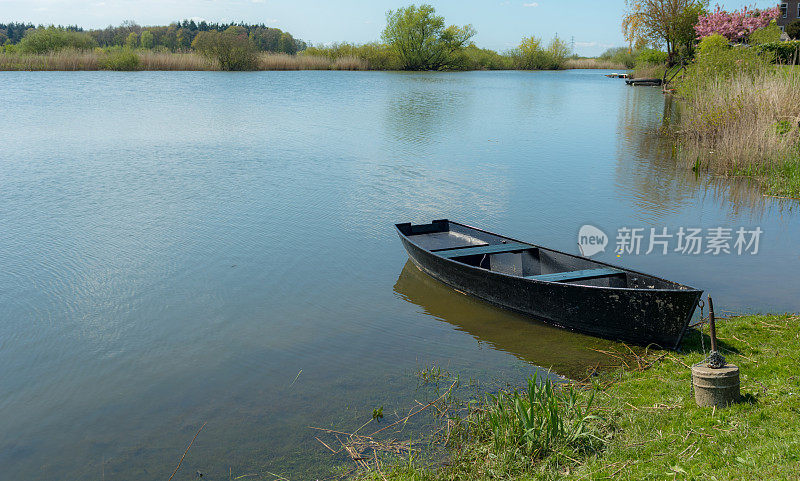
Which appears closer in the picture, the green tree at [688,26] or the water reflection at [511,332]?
the water reflection at [511,332]

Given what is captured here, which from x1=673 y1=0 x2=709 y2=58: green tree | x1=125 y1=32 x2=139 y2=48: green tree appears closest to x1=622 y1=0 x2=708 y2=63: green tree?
x1=673 y1=0 x2=709 y2=58: green tree

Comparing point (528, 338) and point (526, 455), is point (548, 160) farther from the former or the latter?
point (526, 455)

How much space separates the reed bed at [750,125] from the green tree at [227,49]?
45.5 meters

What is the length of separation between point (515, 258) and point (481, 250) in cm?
48

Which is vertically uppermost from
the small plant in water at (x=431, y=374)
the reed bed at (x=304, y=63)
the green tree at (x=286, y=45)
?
the green tree at (x=286, y=45)

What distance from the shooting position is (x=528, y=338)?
23.2 ft

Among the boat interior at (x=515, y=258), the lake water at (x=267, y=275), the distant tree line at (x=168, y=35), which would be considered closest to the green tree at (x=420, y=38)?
the distant tree line at (x=168, y=35)

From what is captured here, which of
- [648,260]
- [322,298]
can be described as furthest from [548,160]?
[322,298]

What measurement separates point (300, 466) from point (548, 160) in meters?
14.9

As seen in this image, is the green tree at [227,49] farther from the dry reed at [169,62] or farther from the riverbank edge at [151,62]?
the dry reed at [169,62]

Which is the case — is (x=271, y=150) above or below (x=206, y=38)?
below

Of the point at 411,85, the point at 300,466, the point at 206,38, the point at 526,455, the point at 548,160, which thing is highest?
the point at 206,38

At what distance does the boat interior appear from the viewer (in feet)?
23.7

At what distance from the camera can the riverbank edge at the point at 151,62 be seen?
47.2m
